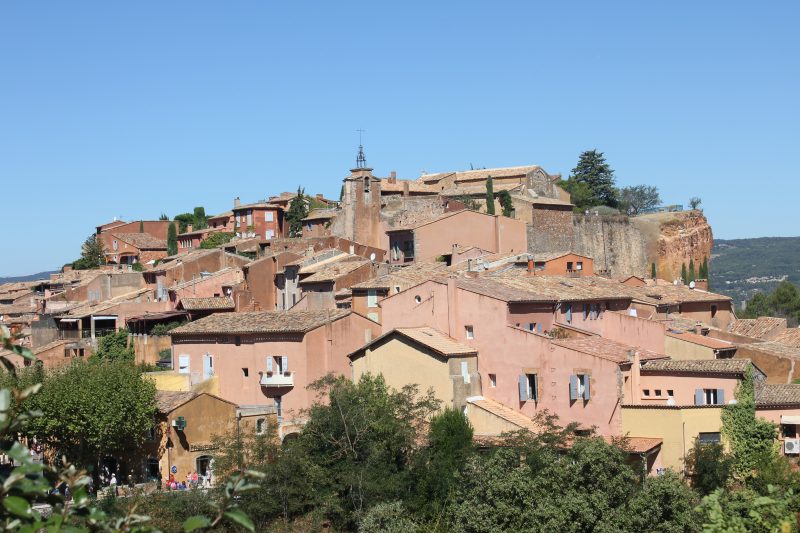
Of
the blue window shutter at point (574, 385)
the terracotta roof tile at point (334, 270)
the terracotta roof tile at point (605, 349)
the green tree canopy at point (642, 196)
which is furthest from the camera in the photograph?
the green tree canopy at point (642, 196)

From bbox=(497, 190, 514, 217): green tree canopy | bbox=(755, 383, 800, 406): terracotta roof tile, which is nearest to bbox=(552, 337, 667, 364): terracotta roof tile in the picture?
bbox=(755, 383, 800, 406): terracotta roof tile

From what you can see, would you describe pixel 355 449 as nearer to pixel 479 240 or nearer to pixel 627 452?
pixel 627 452

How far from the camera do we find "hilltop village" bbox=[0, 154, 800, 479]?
112ft

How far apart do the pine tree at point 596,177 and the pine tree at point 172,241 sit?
32.0 m

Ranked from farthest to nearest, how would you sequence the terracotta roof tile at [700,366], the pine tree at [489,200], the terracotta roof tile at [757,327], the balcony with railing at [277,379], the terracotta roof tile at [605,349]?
the pine tree at [489,200], the terracotta roof tile at [757,327], the balcony with railing at [277,379], the terracotta roof tile at [605,349], the terracotta roof tile at [700,366]

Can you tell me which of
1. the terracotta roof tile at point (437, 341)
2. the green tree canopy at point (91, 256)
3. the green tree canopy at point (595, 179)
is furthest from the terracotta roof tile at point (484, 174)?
the terracotta roof tile at point (437, 341)

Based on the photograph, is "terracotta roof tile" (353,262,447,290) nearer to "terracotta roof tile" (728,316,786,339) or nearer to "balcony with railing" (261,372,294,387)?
"balcony with railing" (261,372,294,387)

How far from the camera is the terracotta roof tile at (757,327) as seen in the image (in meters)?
49.6

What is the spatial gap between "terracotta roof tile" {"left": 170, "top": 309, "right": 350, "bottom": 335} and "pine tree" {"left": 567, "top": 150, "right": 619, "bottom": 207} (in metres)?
45.6

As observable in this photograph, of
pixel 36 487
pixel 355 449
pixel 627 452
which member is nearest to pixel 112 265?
pixel 355 449

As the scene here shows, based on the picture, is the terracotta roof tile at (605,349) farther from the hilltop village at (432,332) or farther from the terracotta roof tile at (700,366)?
the terracotta roof tile at (700,366)

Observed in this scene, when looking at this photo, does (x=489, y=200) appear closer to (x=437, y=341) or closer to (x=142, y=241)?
(x=142, y=241)

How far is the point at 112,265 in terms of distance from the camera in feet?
251

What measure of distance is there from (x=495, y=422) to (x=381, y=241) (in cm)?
2841
